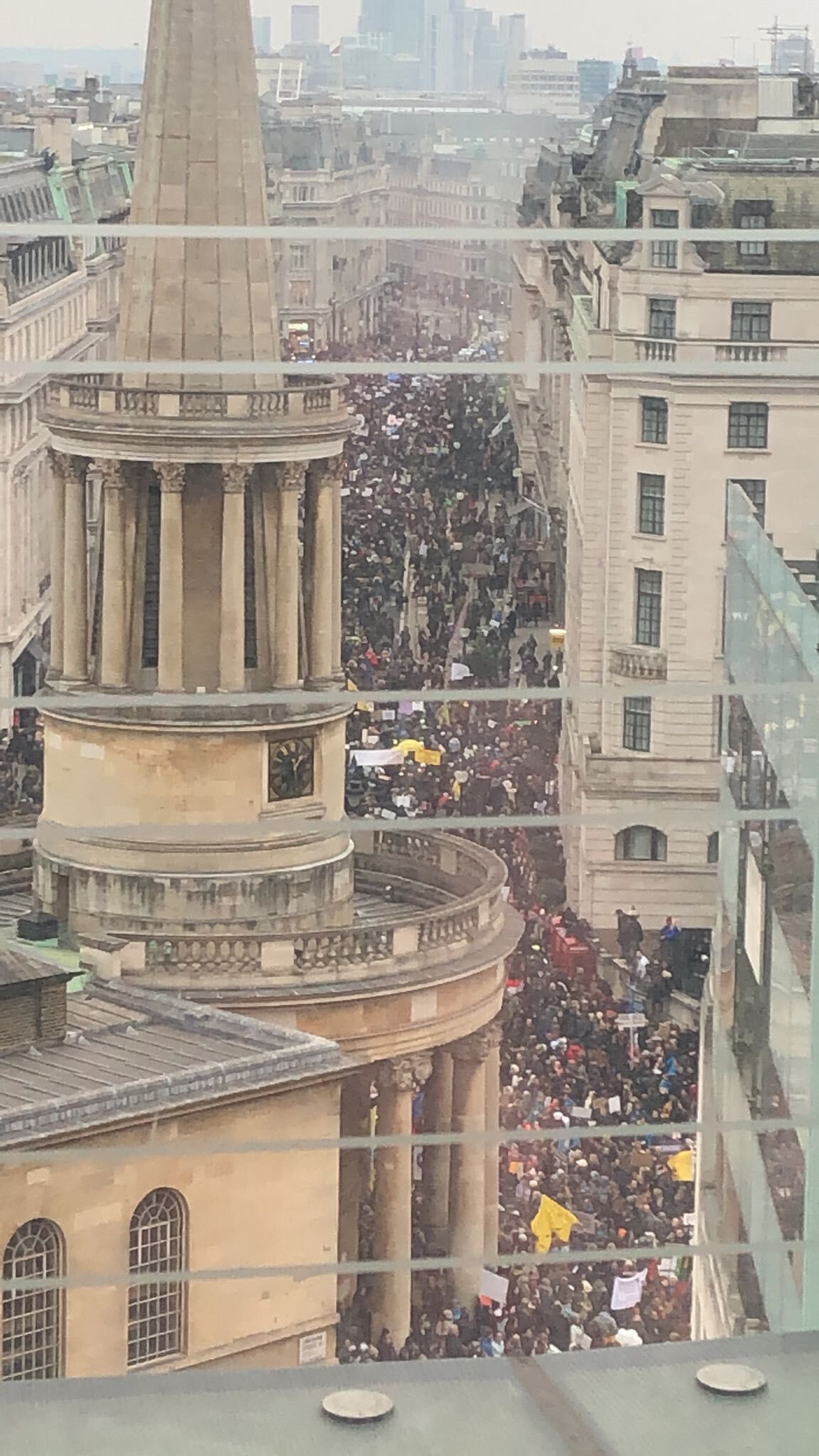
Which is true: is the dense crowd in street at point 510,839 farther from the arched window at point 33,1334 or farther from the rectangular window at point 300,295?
the arched window at point 33,1334

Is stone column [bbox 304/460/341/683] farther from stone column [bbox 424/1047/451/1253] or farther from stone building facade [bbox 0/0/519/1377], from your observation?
stone column [bbox 424/1047/451/1253]

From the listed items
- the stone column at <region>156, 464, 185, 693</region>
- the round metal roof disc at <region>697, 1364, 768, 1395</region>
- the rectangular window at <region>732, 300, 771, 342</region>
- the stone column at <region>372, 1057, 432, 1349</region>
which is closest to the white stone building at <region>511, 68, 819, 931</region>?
the rectangular window at <region>732, 300, 771, 342</region>

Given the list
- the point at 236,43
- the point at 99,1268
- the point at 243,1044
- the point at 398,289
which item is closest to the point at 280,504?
the point at 236,43

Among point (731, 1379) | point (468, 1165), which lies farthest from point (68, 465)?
point (731, 1379)

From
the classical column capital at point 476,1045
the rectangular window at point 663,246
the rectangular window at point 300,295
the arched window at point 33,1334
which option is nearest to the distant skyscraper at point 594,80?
the rectangular window at point 663,246

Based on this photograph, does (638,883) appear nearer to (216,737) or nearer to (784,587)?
(216,737)

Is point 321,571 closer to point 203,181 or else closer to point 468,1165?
point 203,181
